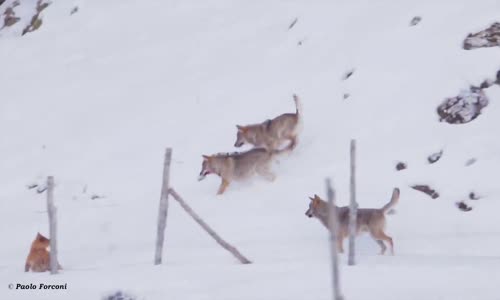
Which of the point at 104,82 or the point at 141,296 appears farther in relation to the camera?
the point at 104,82

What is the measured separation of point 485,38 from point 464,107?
5.73 feet

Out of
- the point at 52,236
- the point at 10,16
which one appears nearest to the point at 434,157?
the point at 52,236

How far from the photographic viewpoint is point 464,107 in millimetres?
14102

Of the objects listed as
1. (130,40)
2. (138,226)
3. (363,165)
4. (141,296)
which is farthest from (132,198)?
(130,40)

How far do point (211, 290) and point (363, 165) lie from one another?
4.55 metres

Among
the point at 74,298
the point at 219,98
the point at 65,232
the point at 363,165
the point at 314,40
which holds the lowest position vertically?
the point at 74,298

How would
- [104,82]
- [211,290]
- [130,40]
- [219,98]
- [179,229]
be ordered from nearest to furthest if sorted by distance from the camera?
[211,290], [179,229], [219,98], [104,82], [130,40]

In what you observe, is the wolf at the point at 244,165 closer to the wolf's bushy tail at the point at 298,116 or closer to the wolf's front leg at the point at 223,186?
the wolf's front leg at the point at 223,186

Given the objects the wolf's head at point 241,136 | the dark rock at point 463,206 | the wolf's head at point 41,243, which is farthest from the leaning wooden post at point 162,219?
the dark rock at point 463,206

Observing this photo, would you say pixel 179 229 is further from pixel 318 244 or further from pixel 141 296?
pixel 141 296

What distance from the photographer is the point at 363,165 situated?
1377 cm

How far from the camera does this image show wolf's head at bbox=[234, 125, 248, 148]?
15102mm

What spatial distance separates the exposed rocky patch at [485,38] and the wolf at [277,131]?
3225 millimetres

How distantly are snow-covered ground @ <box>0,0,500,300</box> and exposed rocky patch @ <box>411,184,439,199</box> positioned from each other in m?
0.11
